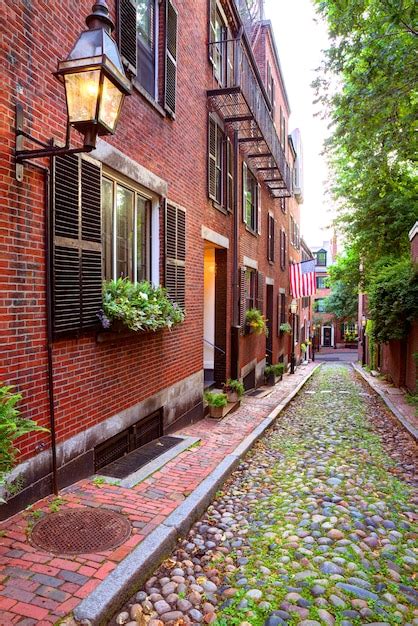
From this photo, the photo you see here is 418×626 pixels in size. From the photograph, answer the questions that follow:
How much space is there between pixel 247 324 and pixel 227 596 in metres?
10.1

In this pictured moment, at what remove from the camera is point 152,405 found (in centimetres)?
639

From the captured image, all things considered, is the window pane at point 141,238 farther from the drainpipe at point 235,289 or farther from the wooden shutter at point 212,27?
the drainpipe at point 235,289

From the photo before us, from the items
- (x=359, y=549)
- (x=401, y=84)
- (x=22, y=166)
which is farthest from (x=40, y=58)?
(x=401, y=84)

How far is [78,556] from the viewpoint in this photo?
3.21 m

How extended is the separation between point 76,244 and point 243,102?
7269 millimetres

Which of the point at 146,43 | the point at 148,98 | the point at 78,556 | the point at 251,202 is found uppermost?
the point at 146,43

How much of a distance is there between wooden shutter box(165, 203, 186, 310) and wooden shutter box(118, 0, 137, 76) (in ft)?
6.48

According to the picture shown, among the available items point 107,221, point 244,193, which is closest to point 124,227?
point 107,221

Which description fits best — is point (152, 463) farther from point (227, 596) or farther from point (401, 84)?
point (401, 84)

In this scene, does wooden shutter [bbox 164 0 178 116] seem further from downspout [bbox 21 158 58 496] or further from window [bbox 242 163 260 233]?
window [bbox 242 163 260 233]

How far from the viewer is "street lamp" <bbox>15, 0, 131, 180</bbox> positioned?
3.42 metres

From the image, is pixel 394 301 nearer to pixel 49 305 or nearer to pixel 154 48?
pixel 154 48

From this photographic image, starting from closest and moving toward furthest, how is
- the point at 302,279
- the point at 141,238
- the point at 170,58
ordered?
the point at 141,238 < the point at 170,58 < the point at 302,279

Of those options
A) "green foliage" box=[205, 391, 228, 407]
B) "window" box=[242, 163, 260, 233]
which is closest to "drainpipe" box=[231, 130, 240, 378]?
"window" box=[242, 163, 260, 233]
